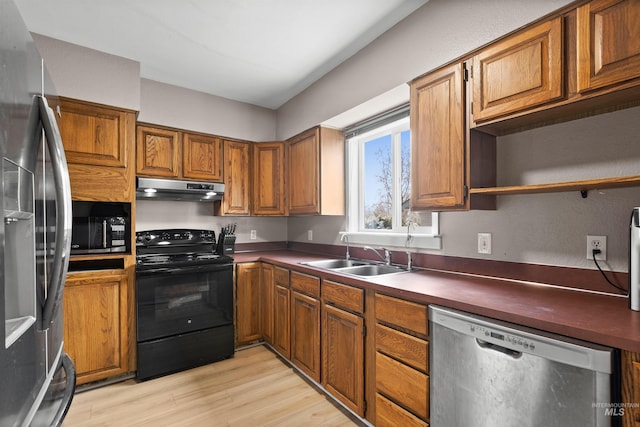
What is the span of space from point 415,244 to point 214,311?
1.82 m

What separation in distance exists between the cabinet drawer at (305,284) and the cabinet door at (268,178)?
40.8 inches

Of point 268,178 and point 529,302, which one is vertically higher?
point 268,178

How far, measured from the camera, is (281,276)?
2699 millimetres

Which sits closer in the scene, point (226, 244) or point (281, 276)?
point (281, 276)

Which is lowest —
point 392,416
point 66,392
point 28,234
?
point 392,416

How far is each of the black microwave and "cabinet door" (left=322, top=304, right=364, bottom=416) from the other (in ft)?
5.76

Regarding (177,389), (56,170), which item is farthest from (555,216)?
(177,389)

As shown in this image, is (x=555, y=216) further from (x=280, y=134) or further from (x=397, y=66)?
(x=280, y=134)

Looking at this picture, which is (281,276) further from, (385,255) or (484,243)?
(484,243)

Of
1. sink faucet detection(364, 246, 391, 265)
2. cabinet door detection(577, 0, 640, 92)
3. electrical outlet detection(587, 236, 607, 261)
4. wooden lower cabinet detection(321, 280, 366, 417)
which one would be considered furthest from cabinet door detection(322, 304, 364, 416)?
cabinet door detection(577, 0, 640, 92)

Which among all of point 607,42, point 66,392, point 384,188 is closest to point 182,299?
point 66,392

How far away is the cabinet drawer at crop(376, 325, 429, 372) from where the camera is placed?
4.80 ft

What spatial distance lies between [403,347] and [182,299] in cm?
188

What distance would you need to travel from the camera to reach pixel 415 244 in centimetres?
223
